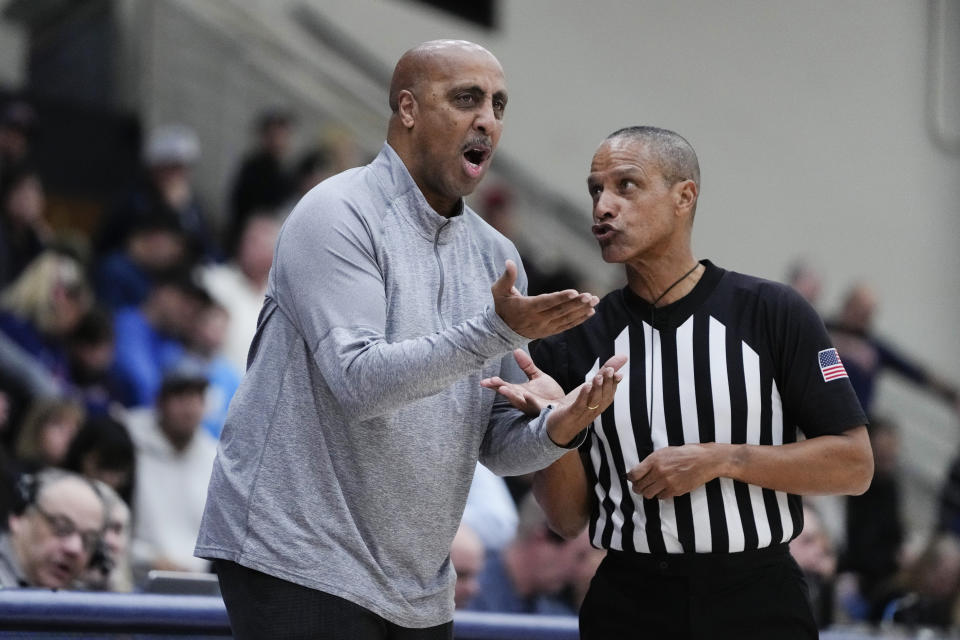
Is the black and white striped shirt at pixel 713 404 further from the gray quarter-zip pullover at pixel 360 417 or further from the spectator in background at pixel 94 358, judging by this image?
the spectator in background at pixel 94 358

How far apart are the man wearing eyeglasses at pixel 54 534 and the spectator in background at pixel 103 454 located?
0.77 meters

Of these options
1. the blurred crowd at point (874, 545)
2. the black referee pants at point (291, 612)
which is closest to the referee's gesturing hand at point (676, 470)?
the black referee pants at point (291, 612)

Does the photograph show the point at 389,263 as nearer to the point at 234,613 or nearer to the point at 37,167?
the point at 234,613

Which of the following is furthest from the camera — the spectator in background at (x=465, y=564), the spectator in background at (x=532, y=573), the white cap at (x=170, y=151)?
the white cap at (x=170, y=151)

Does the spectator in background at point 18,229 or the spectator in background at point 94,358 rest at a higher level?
the spectator in background at point 18,229

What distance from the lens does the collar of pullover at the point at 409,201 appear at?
2564 mm

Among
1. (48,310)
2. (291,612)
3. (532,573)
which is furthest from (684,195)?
(48,310)

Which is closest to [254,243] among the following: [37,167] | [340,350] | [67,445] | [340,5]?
[67,445]

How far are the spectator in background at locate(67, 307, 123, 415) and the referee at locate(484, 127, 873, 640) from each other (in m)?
3.39

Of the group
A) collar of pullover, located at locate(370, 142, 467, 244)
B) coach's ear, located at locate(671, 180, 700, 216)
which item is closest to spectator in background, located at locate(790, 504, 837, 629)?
coach's ear, located at locate(671, 180, 700, 216)

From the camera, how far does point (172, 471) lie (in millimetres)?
5199

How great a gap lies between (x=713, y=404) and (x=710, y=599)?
14.2 inches

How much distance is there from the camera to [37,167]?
808 cm

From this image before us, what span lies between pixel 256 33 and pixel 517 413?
6.62 m
